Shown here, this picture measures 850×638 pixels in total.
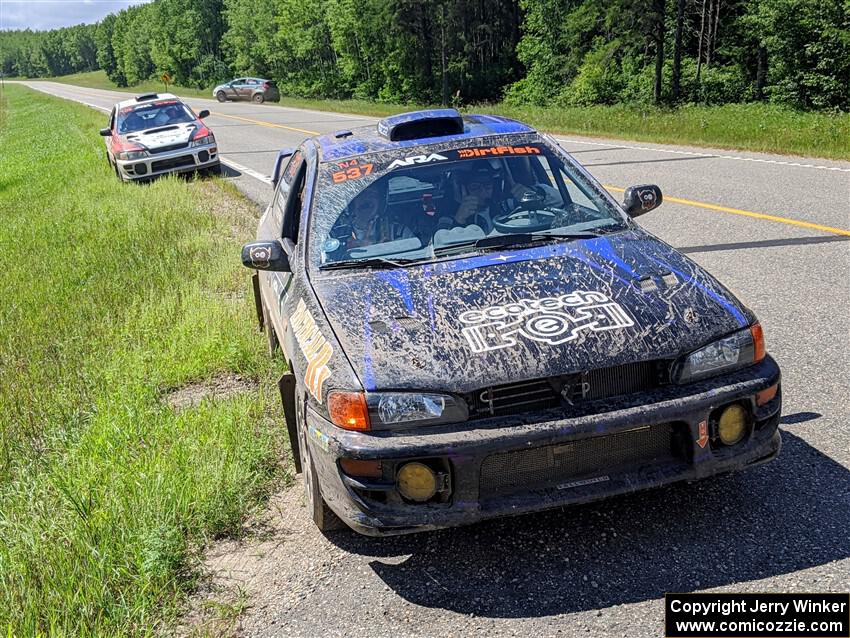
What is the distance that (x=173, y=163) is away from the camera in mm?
15812

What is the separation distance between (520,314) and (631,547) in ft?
3.32

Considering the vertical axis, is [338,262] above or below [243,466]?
above

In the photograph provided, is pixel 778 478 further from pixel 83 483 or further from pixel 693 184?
pixel 693 184

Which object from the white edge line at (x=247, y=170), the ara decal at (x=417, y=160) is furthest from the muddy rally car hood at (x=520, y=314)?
the white edge line at (x=247, y=170)

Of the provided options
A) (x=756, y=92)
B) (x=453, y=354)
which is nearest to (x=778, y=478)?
(x=453, y=354)

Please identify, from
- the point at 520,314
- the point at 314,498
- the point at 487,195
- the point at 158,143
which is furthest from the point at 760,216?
the point at 158,143

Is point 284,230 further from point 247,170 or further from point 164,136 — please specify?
point 247,170

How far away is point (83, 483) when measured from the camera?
162 inches

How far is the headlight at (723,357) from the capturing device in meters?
3.17

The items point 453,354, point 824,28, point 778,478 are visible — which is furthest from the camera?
point 824,28

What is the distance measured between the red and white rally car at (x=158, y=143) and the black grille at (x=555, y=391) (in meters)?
14.0

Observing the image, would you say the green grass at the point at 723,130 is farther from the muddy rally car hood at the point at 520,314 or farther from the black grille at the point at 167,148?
the muddy rally car hood at the point at 520,314

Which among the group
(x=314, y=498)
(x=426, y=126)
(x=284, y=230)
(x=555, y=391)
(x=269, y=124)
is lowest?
Result: (x=269, y=124)

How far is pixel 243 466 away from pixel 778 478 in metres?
2.53
